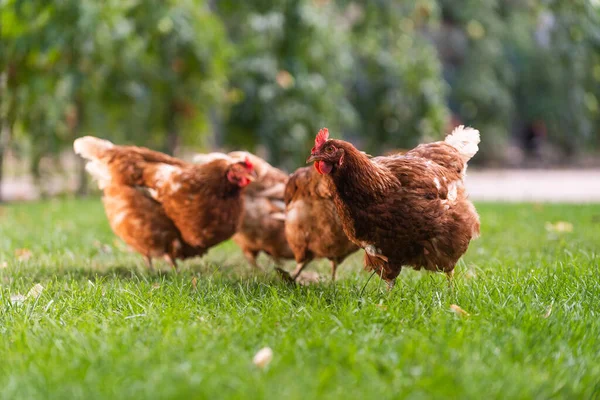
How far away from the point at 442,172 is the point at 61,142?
717 centimetres

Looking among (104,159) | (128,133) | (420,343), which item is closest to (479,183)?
(128,133)

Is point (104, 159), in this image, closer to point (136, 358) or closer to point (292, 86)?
point (136, 358)

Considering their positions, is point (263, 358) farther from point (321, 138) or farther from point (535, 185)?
point (535, 185)

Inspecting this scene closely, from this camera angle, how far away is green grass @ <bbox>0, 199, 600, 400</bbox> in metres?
1.93

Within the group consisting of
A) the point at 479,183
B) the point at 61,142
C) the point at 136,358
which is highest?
the point at 136,358

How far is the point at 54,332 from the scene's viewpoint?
248 centimetres

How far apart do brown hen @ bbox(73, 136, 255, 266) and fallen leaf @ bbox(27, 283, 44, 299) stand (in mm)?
988

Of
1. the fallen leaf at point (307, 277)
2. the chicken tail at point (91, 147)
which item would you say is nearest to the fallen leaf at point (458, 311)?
the fallen leaf at point (307, 277)

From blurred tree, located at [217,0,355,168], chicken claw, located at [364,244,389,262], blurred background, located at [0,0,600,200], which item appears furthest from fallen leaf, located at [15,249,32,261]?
blurred tree, located at [217,0,355,168]

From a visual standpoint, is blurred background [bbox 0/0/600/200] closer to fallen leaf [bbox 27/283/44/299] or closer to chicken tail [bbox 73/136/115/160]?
chicken tail [bbox 73/136/115/160]

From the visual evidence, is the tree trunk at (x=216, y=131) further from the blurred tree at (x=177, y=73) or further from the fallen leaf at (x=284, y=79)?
the fallen leaf at (x=284, y=79)

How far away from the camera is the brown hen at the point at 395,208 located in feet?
9.98

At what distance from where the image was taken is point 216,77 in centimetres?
928

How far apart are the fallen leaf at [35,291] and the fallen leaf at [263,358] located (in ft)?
4.88
